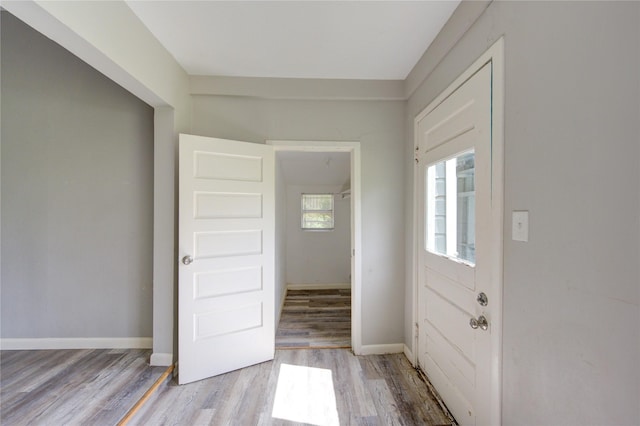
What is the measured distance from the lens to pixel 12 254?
2.23 metres

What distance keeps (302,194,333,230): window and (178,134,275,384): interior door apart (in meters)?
2.38

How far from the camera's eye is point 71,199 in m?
2.23

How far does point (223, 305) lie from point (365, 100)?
2233 millimetres

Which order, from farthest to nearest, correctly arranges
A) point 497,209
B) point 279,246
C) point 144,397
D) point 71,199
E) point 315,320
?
point 279,246, point 315,320, point 71,199, point 144,397, point 497,209

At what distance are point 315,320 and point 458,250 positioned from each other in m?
2.17

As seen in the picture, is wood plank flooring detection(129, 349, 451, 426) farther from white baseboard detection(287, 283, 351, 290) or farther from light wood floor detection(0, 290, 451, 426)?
white baseboard detection(287, 283, 351, 290)

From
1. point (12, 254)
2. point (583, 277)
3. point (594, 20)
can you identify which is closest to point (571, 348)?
point (583, 277)

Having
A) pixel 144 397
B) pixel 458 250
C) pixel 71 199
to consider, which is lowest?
pixel 144 397

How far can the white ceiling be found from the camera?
1.51m

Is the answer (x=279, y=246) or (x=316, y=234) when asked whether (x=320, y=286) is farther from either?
(x=279, y=246)

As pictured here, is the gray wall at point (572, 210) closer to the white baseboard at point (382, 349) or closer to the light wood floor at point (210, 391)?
the light wood floor at point (210, 391)

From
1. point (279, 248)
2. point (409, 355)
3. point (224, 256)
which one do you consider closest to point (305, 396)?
point (409, 355)

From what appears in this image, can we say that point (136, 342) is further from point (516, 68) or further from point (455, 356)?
point (516, 68)

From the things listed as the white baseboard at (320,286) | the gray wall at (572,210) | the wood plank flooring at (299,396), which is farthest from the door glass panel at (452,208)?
the white baseboard at (320,286)
